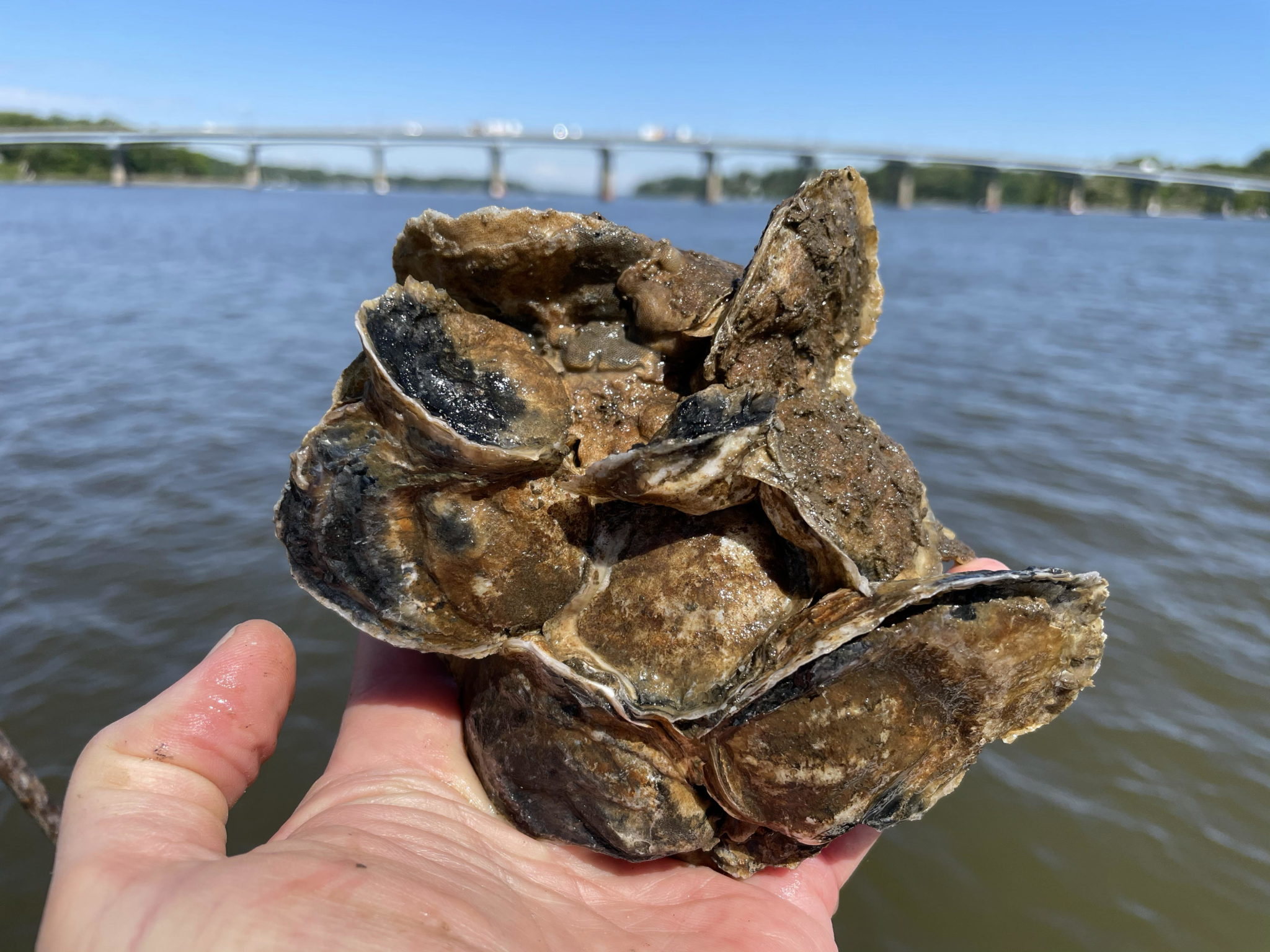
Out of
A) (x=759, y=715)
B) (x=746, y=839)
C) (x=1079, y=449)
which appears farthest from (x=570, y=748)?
(x=1079, y=449)

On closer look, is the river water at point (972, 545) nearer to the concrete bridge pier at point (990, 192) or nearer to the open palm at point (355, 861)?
Result: the open palm at point (355, 861)

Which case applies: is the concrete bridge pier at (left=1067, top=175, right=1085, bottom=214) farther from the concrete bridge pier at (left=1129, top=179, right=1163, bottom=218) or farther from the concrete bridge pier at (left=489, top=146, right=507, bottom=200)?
the concrete bridge pier at (left=489, top=146, right=507, bottom=200)

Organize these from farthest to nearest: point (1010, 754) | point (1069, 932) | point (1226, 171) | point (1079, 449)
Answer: point (1226, 171) → point (1079, 449) → point (1010, 754) → point (1069, 932)

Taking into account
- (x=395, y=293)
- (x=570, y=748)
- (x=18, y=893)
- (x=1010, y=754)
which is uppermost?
(x=395, y=293)

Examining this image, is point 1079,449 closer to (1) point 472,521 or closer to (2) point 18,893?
(1) point 472,521

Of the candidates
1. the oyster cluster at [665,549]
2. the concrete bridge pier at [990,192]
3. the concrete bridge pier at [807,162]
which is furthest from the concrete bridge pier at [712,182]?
the oyster cluster at [665,549]

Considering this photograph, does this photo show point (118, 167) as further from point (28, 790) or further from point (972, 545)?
point (972, 545)

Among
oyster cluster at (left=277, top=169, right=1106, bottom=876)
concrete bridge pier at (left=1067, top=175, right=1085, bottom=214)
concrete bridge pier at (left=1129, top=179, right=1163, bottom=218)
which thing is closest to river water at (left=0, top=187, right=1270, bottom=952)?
oyster cluster at (left=277, top=169, right=1106, bottom=876)
